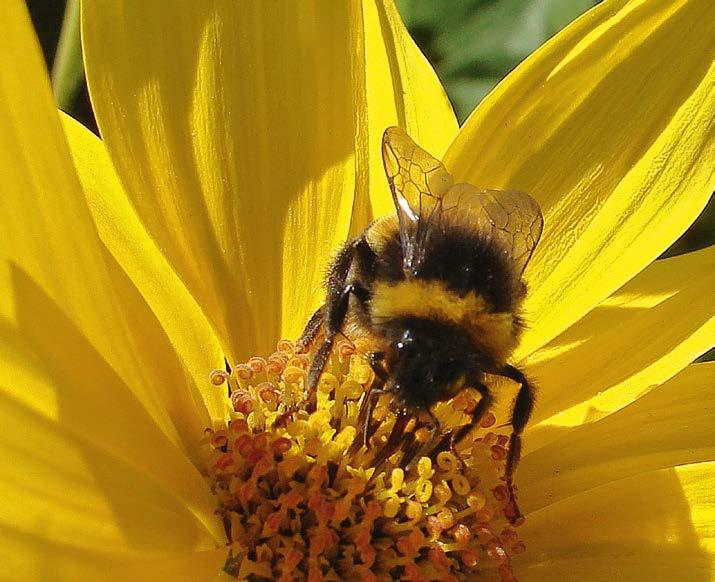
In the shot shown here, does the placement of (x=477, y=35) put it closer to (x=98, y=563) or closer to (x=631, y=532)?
(x=631, y=532)

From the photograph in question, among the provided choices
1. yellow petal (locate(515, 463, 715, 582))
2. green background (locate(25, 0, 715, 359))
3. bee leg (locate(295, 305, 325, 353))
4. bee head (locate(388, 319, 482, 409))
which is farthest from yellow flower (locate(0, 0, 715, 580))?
green background (locate(25, 0, 715, 359))

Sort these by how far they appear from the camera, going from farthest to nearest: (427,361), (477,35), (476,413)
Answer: (477,35) < (476,413) < (427,361)

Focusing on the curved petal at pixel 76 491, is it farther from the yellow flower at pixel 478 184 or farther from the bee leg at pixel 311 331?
the bee leg at pixel 311 331

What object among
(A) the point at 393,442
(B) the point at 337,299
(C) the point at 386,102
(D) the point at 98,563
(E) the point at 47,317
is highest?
(C) the point at 386,102

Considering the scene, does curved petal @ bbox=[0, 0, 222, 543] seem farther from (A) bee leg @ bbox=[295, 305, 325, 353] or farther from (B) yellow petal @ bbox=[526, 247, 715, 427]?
(B) yellow petal @ bbox=[526, 247, 715, 427]

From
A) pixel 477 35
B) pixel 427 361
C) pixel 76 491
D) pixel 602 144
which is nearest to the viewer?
pixel 76 491

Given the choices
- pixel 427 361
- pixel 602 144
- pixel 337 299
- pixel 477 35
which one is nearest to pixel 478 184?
pixel 602 144

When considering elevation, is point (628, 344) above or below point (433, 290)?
above

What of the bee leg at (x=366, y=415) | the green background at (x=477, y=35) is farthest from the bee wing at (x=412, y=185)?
the green background at (x=477, y=35)
